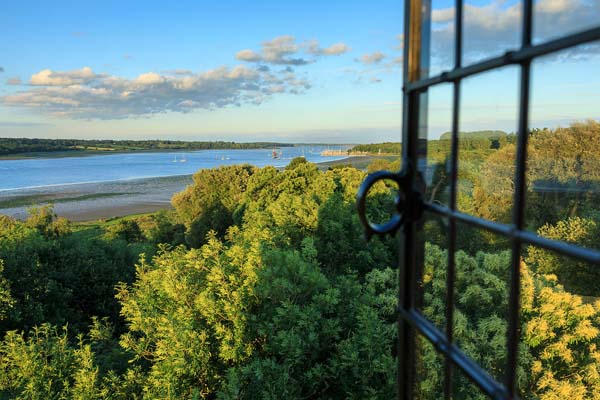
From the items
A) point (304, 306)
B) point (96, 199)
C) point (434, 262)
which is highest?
point (434, 262)

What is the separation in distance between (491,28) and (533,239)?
1.47 feet

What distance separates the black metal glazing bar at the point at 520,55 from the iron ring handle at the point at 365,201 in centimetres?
25

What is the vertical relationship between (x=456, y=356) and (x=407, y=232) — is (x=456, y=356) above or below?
below

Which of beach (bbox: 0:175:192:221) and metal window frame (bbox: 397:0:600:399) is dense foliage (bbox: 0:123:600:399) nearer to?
metal window frame (bbox: 397:0:600:399)

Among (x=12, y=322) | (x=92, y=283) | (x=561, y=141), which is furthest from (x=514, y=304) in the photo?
(x=92, y=283)

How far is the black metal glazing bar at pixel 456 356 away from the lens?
86 cm

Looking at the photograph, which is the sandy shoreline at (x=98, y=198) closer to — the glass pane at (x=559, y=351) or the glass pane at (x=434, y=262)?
the glass pane at (x=559, y=351)

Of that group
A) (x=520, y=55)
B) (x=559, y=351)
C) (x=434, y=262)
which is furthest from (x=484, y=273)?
(x=559, y=351)

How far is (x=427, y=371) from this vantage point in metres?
1.48

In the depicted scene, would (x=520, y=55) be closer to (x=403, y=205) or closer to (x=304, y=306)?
(x=403, y=205)

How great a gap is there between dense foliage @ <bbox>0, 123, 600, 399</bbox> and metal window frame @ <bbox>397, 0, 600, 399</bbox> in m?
0.06

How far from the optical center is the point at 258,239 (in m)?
10.1

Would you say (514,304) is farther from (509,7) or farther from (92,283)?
(92,283)

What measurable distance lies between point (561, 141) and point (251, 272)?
7884mm
